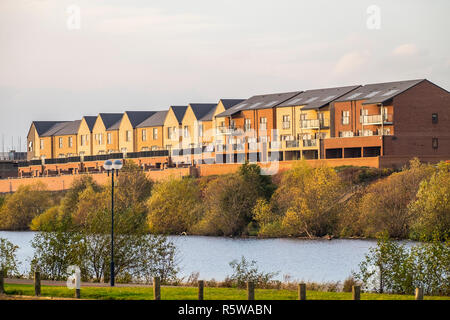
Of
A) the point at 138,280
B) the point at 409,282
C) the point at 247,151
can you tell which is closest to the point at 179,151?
the point at 247,151

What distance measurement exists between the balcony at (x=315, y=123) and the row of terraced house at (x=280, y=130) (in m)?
0.11

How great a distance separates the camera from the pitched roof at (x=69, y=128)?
445 feet

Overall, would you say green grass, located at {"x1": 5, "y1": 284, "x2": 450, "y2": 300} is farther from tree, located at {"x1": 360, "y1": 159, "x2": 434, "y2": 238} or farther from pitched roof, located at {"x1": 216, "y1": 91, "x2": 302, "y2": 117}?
pitched roof, located at {"x1": 216, "y1": 91, "x2": 302, "y2": 117}

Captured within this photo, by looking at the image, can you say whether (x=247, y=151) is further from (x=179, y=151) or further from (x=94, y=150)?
(x=94, y=150)

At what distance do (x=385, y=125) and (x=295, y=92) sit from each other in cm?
1957

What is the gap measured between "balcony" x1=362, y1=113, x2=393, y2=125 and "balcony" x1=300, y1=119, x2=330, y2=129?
231 inches

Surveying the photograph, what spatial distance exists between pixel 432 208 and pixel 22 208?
5479cm

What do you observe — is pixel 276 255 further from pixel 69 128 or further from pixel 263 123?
pixel 69 128

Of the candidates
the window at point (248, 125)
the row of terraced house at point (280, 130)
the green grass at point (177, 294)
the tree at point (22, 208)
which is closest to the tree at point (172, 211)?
the row of terraced house at point (280, 130)

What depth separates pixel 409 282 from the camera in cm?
3356

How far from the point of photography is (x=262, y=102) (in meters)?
105

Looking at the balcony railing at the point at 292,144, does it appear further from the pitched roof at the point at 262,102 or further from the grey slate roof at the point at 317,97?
the pitched roof at the point at 262,102

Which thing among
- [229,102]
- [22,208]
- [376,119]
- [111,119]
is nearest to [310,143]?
[376,119]
